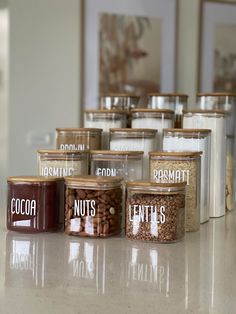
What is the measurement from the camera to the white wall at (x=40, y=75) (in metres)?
3.23

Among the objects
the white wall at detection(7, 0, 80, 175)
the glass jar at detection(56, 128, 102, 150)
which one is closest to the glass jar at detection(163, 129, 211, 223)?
the glass jar at detection(56, 128, 102, 150)

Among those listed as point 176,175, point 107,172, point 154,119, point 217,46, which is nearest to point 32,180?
point 107,172

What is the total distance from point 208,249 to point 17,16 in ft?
8.04

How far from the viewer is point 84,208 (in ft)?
3.62

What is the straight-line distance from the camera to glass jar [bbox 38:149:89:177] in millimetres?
1250

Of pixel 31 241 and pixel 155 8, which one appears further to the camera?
pixel 155 8

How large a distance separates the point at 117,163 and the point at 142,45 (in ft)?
7.74

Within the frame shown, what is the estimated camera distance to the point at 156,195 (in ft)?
3.51

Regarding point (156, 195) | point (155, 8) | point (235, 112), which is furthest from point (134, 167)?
point (155, 8)

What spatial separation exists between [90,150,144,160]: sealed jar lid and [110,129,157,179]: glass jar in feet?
0.21

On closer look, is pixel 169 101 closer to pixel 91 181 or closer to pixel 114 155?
pixel 114 155

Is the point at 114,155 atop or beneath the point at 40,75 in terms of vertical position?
Result: beneath

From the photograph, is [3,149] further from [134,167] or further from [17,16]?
[134,167]

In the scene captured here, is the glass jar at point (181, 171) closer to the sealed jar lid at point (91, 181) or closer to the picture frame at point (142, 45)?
the sealed jar lid at point (91, 181)
